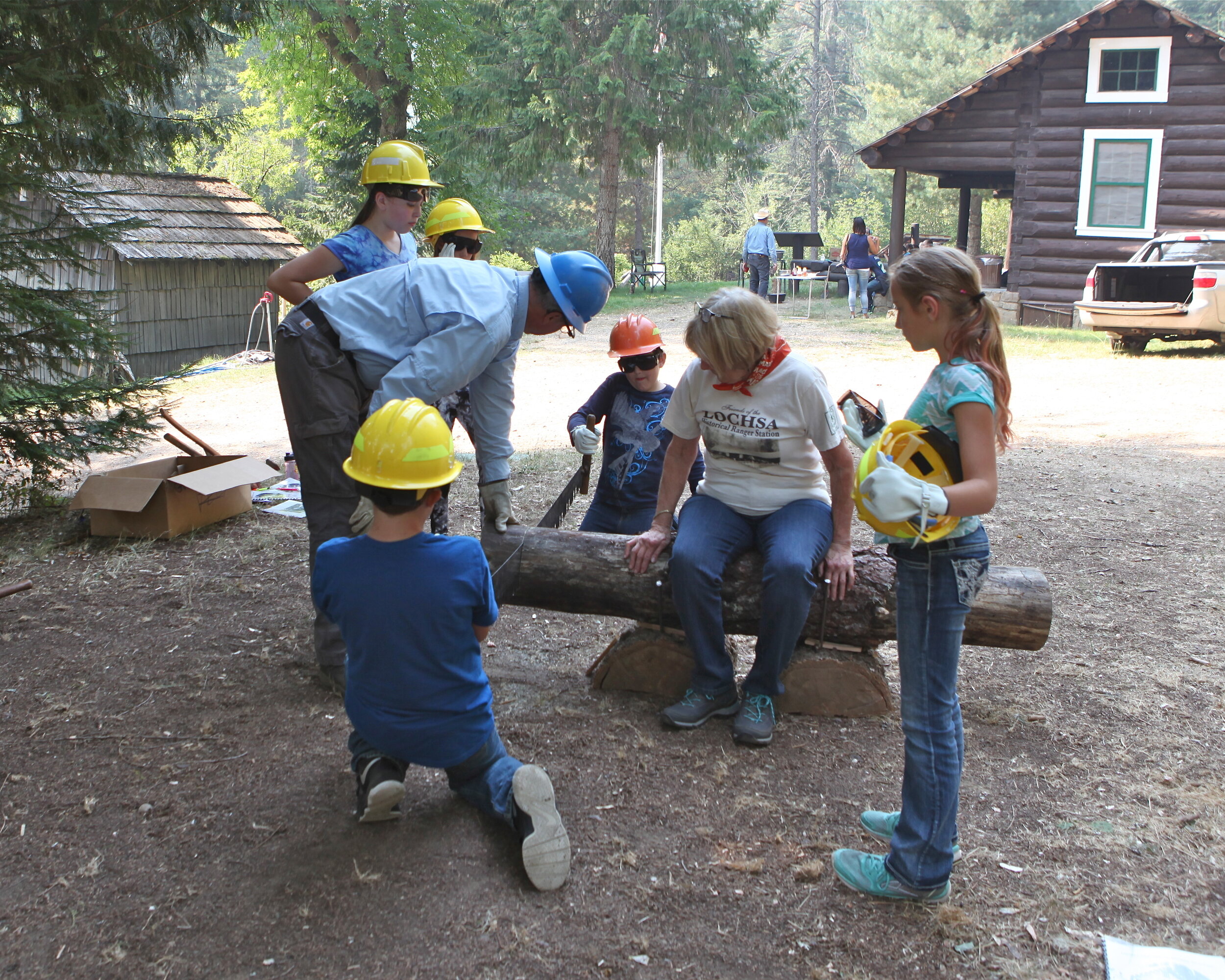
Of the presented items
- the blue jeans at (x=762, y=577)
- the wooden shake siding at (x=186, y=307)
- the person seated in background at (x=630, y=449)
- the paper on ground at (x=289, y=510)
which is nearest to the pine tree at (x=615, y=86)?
the wooden shake siding at (x=186, y=307)

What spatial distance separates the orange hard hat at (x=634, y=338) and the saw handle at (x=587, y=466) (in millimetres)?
341

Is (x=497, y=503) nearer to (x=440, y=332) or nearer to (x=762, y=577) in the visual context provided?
(x=440, y=332)

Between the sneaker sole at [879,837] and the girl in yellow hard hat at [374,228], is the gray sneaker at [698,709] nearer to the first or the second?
the sneaker sole at [879,837]

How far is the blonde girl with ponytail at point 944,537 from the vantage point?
86.3 inches

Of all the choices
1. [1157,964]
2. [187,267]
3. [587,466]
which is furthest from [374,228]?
[187,267]

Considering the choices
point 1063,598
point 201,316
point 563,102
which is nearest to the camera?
point 1063,598

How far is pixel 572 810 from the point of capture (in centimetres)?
296

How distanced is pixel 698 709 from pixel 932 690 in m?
1.22

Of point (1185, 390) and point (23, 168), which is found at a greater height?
point (23, 168)

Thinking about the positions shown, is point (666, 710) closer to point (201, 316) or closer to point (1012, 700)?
point (1012, 700)

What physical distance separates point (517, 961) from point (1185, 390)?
34.7ft

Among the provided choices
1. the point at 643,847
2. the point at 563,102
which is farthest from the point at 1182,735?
the point at 563,102

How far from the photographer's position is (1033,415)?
371 inches

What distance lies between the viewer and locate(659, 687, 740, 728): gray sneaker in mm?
3443
